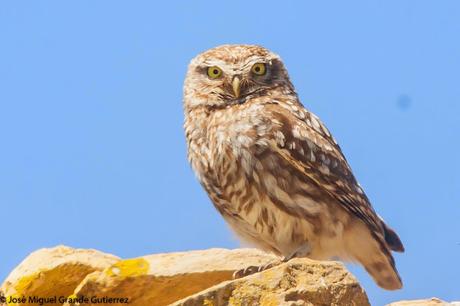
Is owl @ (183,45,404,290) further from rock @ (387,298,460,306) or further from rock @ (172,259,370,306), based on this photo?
rock @ (172,259,370,306)

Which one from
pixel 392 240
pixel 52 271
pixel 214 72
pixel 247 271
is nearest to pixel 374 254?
pixel 392 240

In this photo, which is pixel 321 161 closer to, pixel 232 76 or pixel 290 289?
pixel 232 76

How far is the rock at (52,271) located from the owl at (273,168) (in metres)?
1.10

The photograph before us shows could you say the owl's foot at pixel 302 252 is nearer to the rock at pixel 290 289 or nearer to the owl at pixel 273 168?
the owl at pixel 273 168

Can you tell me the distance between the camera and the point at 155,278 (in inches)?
231

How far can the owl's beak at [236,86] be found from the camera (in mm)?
7137

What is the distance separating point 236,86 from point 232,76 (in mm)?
119

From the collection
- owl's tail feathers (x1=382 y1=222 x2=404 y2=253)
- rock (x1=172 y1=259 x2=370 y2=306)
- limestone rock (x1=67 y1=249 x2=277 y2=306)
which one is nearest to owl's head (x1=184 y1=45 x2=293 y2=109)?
owl's tail feathers (x1=382 y1=222 x2=404 y2=253)

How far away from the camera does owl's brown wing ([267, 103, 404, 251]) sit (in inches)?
267

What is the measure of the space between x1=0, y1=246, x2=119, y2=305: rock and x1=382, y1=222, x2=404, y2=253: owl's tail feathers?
2.24m

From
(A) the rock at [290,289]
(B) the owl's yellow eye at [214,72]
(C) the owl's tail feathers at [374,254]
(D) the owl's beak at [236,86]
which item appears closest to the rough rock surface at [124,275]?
(A) the rock at [290,289]

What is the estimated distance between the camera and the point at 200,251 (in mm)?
6359

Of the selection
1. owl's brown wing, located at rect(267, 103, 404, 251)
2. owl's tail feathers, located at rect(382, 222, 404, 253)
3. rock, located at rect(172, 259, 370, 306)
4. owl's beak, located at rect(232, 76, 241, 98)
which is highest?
owl's beak, located at rect(232, 76, 241, 98)

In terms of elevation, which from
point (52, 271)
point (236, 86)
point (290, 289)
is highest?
point (236, 86)
